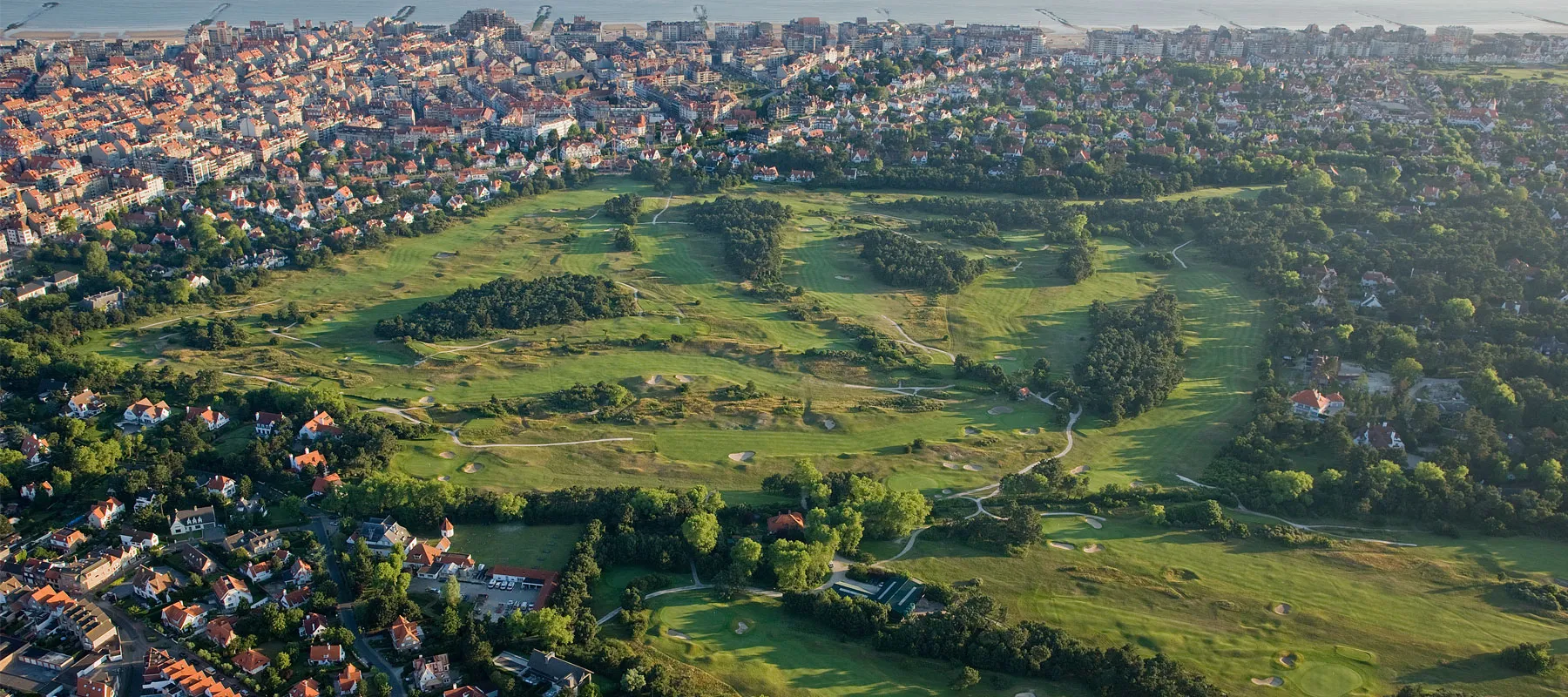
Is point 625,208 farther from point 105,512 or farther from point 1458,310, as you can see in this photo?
point 1458,310

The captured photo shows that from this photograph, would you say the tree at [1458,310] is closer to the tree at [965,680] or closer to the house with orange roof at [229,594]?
the tree at [965,680]

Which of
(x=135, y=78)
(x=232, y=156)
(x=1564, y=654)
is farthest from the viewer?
(x=135, y=78)

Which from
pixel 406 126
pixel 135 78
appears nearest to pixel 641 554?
pixel 406 126

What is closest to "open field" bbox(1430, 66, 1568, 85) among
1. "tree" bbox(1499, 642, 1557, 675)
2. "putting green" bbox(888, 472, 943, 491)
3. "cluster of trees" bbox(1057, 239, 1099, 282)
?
"cluster of trees" bbox(1057, 239, 1099, 282)

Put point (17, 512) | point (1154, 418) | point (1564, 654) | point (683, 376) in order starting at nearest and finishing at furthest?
point (1564, 654)
point (17, 512)
point (1154, 418)
point (683, 376)

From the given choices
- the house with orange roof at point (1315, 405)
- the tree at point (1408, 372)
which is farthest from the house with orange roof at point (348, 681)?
the tree at point (1408, 372)

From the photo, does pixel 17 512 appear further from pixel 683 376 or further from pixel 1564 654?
pixel 1564 654
